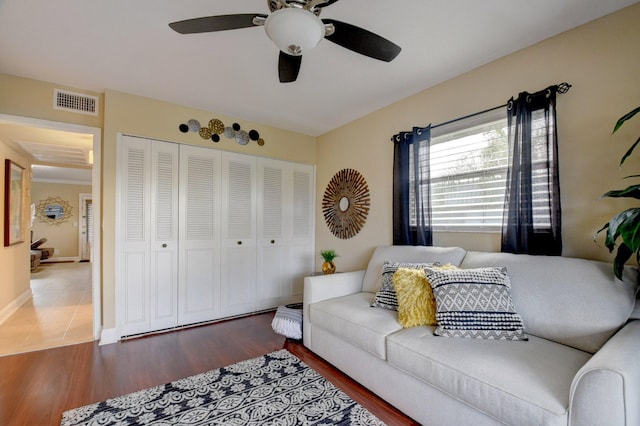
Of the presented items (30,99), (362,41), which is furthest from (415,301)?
(30,99)

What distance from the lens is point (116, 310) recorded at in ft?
9.24

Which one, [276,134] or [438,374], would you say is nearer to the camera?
[438,374]

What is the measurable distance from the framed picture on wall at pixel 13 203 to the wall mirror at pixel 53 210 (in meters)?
5.29

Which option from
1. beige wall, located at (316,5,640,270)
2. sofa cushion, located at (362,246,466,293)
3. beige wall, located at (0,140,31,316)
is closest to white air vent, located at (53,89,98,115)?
beige wall, located at (0,140,31,316)

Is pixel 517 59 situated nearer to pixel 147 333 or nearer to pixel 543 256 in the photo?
pixel 543 256

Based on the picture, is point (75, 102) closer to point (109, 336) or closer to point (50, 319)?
point (109, 336)

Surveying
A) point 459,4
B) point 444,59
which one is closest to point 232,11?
point 459,4

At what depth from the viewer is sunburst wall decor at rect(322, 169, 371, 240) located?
11.4 feet

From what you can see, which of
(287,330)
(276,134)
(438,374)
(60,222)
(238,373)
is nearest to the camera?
(438,374)

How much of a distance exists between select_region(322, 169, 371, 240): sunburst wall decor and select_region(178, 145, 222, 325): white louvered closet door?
143 cm

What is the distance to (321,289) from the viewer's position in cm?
261

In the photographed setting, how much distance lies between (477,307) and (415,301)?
1.22ft

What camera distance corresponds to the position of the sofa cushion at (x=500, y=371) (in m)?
1.16

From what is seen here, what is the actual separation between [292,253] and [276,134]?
5.34 ft
